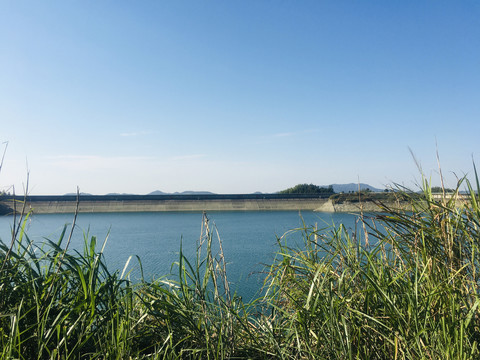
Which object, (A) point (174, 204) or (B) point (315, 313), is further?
(A) point (174, 204)

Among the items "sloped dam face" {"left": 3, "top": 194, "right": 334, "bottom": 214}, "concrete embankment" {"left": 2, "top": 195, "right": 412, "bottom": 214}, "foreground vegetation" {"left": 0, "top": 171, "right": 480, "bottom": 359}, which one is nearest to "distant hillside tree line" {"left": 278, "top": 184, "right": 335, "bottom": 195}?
"sloped dam face" {"left": 3, "top": 194, "right": 334, "bottom": 214}

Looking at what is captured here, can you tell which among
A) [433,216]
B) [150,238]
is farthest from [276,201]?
[433,216]

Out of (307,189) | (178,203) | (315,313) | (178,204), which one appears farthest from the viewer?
(307,189)

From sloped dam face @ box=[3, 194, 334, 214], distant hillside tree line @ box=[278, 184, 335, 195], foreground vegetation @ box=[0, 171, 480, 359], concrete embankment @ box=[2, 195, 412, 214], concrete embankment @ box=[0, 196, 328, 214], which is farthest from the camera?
distant hillside tree line @ box=[278, 184, 335, 195]

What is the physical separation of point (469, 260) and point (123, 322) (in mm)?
2347

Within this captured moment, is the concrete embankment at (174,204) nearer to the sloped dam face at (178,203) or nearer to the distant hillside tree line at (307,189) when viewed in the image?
the sloped dam face at (178,203)

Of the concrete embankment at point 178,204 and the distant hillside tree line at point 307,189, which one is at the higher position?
the distant hillside tree line at point 307,189

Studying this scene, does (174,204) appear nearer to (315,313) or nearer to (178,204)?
(178,204)

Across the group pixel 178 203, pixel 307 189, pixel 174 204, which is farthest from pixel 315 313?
pixel 307 189

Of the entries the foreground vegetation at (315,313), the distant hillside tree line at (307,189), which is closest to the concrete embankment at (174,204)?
the distant hillside tree line at (307,189)

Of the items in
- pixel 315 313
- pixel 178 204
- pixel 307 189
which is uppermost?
pixel 307 189

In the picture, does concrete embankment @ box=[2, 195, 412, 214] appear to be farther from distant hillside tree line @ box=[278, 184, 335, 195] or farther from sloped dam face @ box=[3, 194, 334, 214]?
distant hillside tree line @ box=[278, 184, 335, 195]

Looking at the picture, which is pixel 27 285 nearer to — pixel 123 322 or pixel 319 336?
pixel 123 322

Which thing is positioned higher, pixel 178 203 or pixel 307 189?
pixel 307 189
